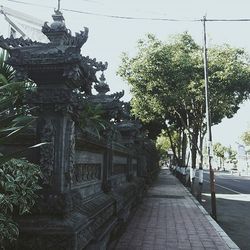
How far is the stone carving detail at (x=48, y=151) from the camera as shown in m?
4.78

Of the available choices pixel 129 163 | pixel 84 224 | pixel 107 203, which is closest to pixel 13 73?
pixel 84 224

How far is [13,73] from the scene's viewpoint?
16.2ft

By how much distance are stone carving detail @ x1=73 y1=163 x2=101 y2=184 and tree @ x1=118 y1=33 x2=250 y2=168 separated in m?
14.5

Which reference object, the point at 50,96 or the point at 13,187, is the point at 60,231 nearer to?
the point at 13,187

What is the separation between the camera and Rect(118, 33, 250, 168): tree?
69.9 ft

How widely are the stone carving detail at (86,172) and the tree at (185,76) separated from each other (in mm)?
14536

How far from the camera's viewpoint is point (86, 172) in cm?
671

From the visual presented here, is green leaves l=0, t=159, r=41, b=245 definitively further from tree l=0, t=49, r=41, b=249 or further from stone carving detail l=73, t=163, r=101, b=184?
stone carving detail l=73, t=163, r=101, b=184

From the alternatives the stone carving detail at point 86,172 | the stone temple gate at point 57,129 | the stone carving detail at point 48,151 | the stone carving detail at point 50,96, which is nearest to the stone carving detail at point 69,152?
the stone temple gate at point 57,129

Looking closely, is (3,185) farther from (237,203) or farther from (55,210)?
(237,203)

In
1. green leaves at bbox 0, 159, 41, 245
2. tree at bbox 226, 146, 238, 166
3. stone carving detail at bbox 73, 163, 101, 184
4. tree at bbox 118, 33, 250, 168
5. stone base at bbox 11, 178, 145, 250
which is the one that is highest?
tree at bbox 226, 146, 238, 166

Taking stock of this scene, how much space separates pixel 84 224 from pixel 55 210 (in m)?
0.57

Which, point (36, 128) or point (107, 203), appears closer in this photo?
point (36, 128)

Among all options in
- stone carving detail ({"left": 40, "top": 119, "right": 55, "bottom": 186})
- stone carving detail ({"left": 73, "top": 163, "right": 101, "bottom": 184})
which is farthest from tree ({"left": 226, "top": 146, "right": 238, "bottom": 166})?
stone carving detail ({"left": 40, "top": 119, "right": 55, "bottom": 186})
